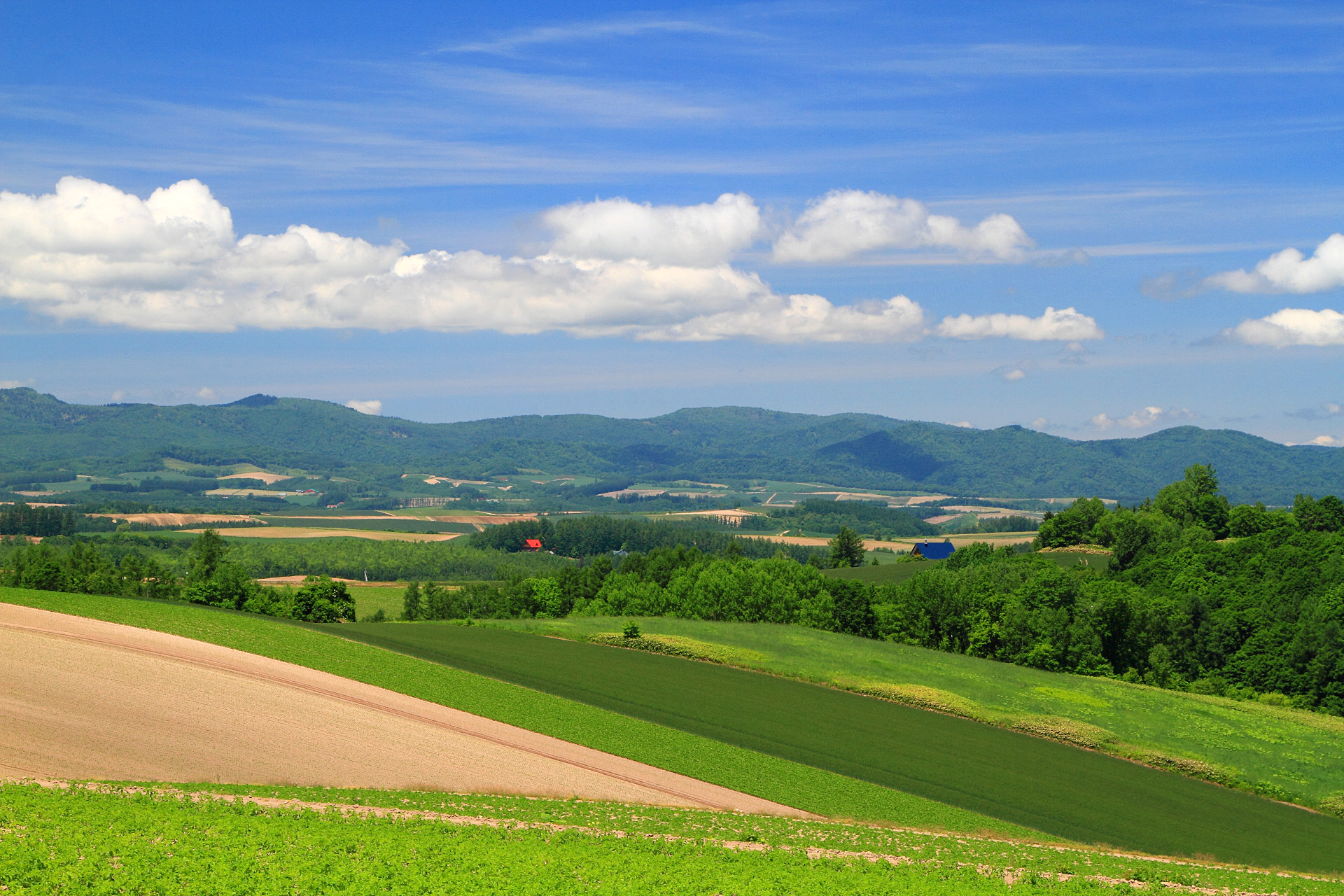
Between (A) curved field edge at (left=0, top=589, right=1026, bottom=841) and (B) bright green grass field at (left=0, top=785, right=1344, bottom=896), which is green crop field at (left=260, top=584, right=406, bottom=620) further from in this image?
(B) bright green grass field at (left=0, top=785, right=1344, bottom=896)

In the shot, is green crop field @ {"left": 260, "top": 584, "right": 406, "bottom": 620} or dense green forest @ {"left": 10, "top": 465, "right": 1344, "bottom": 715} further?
green crop field @ {"left": 260, "top": 584, "right": 406, "bottom": 620}

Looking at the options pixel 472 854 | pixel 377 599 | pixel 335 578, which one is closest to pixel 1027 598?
pixel 472 854

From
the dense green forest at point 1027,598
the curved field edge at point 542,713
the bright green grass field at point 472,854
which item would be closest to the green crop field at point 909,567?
the dense green forest at point 1027,598

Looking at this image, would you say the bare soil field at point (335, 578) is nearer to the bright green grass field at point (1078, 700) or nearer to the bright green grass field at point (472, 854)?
the bright green grass field at point (1078, 700)

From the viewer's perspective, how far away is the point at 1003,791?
48.2 m

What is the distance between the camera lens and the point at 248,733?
4116 centimetres

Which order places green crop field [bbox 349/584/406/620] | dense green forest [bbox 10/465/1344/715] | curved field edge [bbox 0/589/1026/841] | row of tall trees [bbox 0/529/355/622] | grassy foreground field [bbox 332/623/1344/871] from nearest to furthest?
1. curved field edge [bbox 0/589/1026/841]
2. grassy foreground field [bbox 332/623/1344/871]
3. row of tall trees [bbox 0/529/355/622]
4. dense green forest [bbox 10/465/1344/715]
5. green crop field [bbox 349/584/406/620]

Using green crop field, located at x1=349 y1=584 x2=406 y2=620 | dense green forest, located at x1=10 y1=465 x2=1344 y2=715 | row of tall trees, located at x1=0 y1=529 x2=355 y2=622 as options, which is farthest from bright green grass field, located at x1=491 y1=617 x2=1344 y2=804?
green crop field, located at x1=349 y1=584 x2=406 y2=620

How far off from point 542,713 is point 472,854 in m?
27.4

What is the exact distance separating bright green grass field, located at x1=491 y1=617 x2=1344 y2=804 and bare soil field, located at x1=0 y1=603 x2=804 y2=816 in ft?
105

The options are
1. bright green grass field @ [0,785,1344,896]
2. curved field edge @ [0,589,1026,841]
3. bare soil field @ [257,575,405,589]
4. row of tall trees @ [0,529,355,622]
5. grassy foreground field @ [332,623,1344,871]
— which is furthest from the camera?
bare soil field @ [257,575,405,589]

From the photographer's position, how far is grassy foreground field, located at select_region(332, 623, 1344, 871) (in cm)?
4462

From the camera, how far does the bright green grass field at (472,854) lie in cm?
2291

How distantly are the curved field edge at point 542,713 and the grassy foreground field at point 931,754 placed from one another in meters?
2.16
